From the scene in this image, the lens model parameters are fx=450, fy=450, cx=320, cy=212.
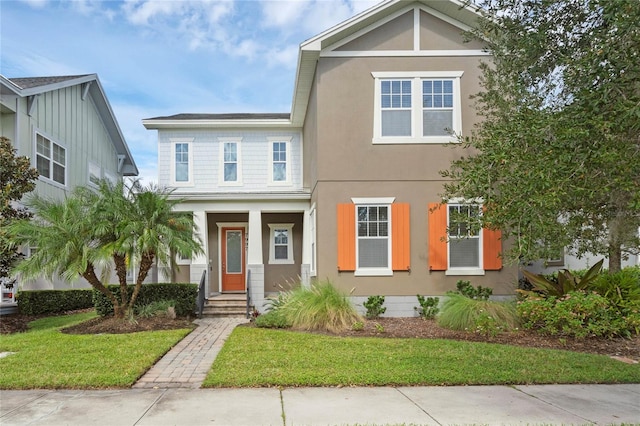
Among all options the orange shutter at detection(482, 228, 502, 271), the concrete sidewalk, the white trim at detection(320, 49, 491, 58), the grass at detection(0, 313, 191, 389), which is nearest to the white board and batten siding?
the white trim at detection(320, 49, 491, 58)

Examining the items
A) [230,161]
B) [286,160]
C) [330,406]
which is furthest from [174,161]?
[330,406]

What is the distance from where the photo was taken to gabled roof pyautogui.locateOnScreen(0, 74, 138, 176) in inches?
505

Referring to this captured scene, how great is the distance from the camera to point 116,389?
Answer: 5715 millimetres

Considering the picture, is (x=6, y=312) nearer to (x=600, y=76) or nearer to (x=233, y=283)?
(x=233, y=283)

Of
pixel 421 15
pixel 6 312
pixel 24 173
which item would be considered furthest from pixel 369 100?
pixel 6 312

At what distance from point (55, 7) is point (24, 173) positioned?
3.95 metres

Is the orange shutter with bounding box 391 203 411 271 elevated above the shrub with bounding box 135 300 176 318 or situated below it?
above

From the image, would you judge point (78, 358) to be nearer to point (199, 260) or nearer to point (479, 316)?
point (199, 260)

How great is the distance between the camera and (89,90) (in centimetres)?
1791

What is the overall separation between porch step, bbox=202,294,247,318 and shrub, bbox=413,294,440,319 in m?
4.84

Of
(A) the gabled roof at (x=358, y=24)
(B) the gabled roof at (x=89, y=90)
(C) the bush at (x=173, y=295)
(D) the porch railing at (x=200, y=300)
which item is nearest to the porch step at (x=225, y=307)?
(D) the porch railing at (x=200, y=300)

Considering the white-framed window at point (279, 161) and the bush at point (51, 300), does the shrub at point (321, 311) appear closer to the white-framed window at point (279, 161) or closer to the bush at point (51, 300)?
the white-framed window at point (279, 161)

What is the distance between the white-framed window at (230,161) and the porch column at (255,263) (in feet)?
8.85

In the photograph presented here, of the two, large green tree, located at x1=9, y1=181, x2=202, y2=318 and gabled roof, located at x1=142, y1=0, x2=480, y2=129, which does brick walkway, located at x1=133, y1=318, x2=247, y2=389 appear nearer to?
large green tree, located at x1=9, y1=181, x2=202, y2=318
